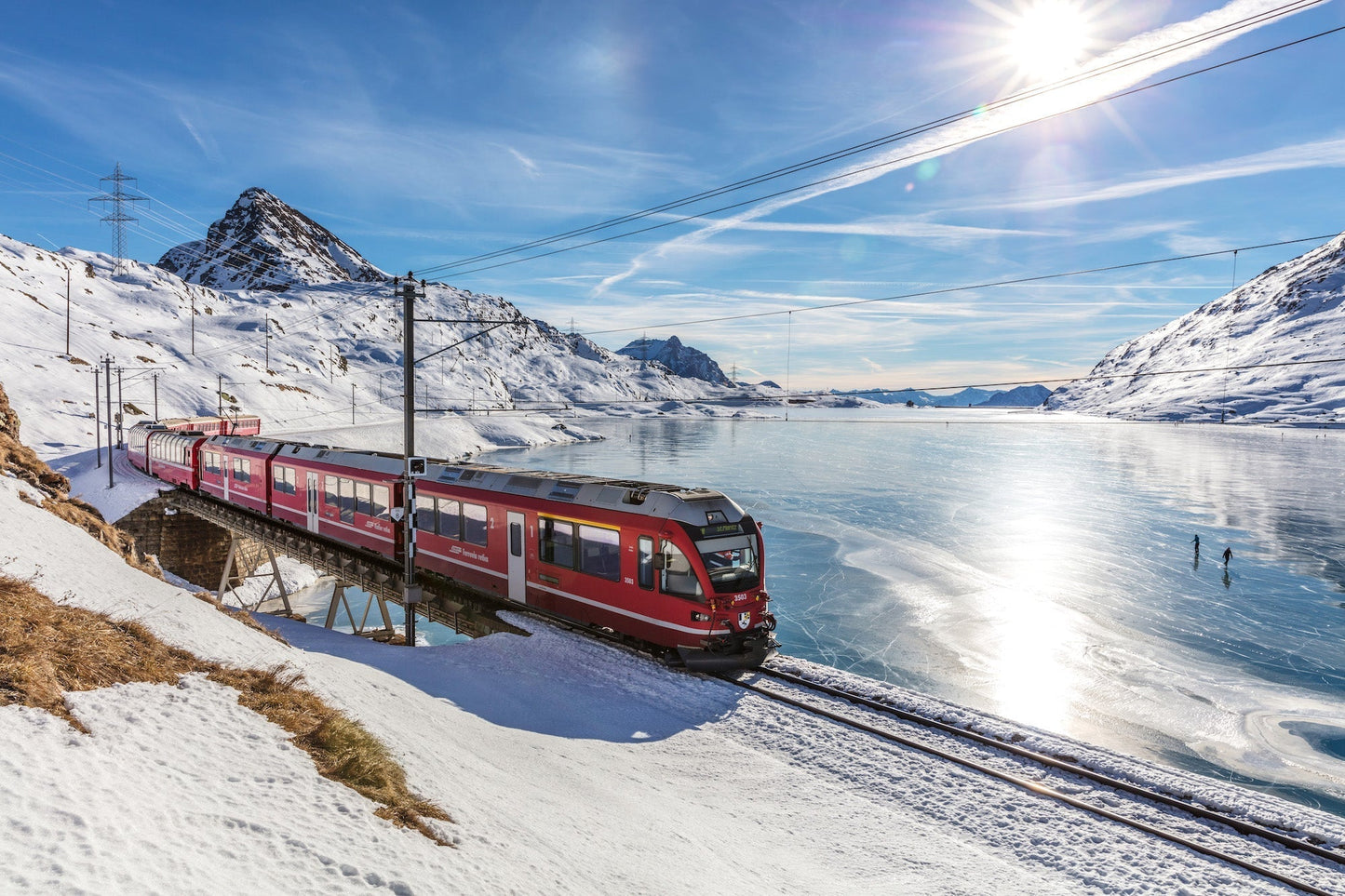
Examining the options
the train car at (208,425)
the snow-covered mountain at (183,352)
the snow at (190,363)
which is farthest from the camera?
the snow-covered mountain at (183,352)

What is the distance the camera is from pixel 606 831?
779 cm

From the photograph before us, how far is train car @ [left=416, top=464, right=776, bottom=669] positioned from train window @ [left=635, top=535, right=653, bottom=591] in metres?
0.02

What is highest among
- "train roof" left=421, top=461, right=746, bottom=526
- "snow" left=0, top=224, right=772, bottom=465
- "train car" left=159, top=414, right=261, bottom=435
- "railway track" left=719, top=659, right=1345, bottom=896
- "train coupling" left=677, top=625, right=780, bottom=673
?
"snow" left=0, top=224, right=772, bottom=465

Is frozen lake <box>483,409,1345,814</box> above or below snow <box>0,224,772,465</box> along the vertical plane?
below

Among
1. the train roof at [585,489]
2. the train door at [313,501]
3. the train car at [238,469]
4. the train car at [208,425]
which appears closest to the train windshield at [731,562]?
the train roof at [585,489]

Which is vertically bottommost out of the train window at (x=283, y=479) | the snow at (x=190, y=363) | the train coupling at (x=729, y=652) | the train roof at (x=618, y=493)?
the train coupling at (x=729, y=652)

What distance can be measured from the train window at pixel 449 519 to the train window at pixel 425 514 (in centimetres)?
48

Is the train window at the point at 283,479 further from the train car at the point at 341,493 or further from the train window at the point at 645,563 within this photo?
the train window at the point at 645,563

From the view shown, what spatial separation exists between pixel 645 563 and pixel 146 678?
894 centimetres

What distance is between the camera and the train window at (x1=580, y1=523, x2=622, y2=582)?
1548 centimetres

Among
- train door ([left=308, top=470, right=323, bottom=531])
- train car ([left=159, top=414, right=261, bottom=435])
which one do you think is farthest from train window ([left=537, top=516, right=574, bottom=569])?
train car ([left=159, top=414, right=261, bottom=435])

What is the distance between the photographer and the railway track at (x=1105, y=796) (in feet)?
29.8

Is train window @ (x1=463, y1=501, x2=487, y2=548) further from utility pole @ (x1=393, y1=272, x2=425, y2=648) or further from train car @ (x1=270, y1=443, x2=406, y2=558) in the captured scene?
train car @ (x1=270, y1=443, x2=406, y2=558)

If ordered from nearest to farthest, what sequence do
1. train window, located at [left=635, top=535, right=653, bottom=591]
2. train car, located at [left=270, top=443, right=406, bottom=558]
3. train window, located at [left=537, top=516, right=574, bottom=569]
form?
train window, located at [left=635, top=535, right=653, bottom=591] → train window, located at [left=537, top=516, right=574, bottom=569] → train car, located at [left=270, top=443, right=406, bottom=558]
